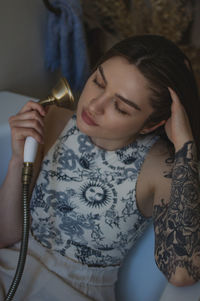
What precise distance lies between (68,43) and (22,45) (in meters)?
0.21

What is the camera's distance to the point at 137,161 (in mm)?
874

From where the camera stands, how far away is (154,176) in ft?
2.72

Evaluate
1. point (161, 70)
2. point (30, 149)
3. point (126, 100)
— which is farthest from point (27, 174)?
point (161, 70)

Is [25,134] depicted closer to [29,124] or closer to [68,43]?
[29,124]

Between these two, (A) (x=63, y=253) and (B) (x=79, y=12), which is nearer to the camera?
(A) (x=63, y=253)

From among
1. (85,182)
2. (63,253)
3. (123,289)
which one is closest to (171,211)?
(85,182)

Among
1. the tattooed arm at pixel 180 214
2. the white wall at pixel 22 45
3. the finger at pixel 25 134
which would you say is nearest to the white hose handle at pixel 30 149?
the finger at pixel 25 134

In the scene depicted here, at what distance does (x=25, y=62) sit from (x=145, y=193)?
91cm

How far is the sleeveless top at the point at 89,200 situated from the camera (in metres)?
0.88

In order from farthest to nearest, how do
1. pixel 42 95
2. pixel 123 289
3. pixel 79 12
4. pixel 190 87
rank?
pixel 42 95 < pixel 79 12 < pixel 123 289 < pixel 190 87

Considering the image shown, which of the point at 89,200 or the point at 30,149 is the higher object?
the point at 30,149

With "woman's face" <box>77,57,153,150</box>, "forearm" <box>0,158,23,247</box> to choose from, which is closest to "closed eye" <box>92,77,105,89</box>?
"woman's face" <box>77,57,153,150</box>

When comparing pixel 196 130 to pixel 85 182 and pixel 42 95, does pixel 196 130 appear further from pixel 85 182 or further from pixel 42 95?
pixel 42 95

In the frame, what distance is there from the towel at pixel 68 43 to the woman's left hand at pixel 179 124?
2.69ft
